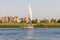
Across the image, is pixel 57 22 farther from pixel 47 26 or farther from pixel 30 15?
pixel 30 15

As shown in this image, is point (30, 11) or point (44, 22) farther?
point (44, 22)

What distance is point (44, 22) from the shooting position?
163 m

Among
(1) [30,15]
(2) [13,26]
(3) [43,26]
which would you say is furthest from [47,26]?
(1) [30,15]

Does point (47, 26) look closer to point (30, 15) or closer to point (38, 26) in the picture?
point (38, 26)

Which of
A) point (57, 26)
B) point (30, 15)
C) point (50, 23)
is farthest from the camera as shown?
point (50, 23)

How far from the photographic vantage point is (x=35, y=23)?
16300cm

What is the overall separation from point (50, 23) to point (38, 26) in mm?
9491

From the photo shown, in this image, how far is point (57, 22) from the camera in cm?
16412

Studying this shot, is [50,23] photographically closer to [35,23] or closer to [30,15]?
[35,23]

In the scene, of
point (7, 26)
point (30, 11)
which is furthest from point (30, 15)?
point (7, 26)

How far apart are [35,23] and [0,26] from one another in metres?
18.2

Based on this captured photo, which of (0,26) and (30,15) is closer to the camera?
(30,15)

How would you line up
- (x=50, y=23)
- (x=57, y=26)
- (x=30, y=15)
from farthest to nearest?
1. (x=50, y=23)
2. (x=57, y=26)
3. (x=30, y=15)

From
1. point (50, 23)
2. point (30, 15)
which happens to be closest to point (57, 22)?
point (50, 23)
